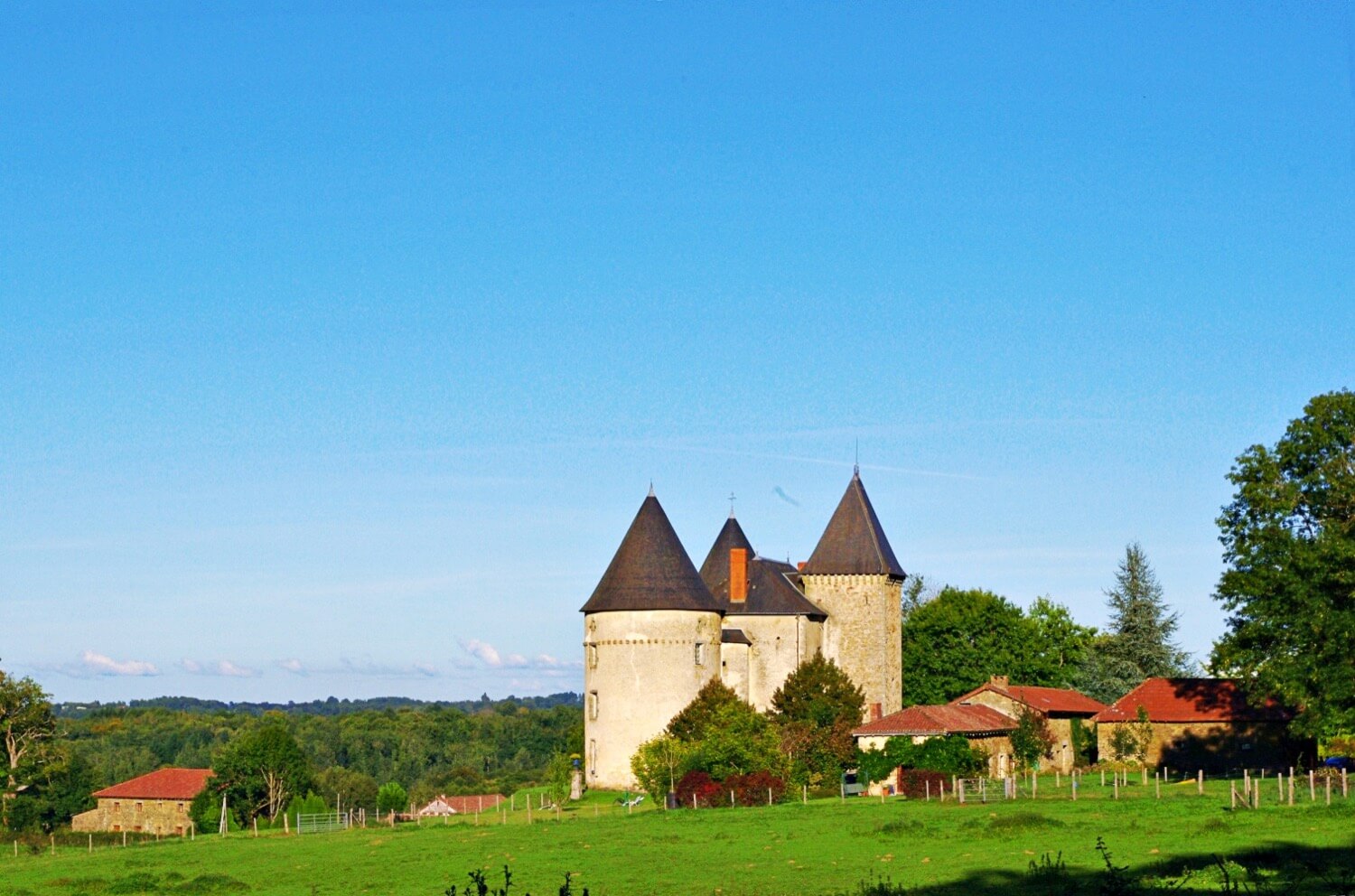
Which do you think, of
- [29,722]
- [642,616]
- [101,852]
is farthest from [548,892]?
[29,722]

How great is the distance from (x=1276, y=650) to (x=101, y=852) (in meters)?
34.8

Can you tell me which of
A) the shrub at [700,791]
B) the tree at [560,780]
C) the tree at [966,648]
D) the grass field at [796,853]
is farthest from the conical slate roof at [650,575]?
the tree at [966,648]

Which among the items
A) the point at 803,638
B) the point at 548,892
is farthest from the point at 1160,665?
the point at 548,892

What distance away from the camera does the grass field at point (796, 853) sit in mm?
26281

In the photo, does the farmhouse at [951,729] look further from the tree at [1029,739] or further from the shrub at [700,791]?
the shrub at [700,791]

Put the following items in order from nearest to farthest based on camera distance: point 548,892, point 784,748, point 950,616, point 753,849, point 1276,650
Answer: point 548,892
point 753,849
point 1276,650
point 784,748
point 950,616

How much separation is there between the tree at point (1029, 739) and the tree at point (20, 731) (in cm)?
4587

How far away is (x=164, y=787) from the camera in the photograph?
7688 centimetres

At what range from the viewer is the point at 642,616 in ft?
200

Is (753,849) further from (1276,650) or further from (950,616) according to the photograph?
(950,616)

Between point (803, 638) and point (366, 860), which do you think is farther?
point (803, 638)

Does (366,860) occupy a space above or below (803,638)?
below

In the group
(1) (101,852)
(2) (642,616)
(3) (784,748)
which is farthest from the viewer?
(2) (642,616)

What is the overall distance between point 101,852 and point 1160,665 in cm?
5702
